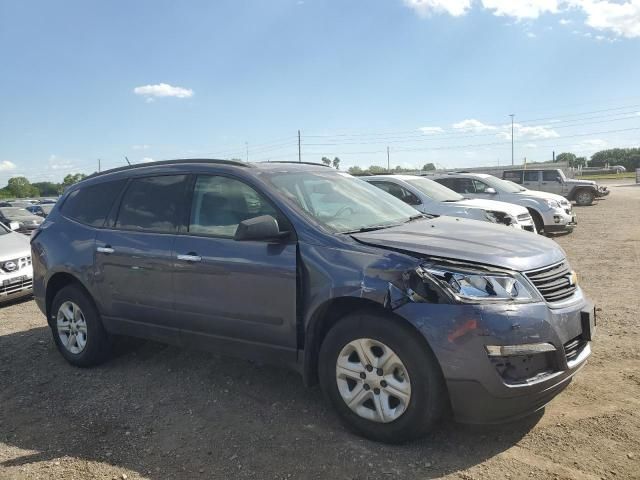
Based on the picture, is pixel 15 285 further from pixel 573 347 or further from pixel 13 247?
pixel 573 347

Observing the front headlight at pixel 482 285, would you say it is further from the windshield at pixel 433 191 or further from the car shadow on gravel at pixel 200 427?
the windshield at pixel 433 191

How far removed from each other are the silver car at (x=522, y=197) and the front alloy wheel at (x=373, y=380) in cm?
1075

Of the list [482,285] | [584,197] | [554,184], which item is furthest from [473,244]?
[584,197]

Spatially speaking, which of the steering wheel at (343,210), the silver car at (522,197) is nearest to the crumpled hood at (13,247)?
the steering wheel at (343,210)

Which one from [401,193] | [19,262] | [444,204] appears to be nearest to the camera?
[19,262]

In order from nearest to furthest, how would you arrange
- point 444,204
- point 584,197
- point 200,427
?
point 200,427 → point 444,204 → point 584,197

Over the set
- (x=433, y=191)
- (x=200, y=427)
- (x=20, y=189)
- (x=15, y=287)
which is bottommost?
(x=200, y=427)

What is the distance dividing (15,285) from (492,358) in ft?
24.5

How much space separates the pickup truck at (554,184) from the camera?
23.3m

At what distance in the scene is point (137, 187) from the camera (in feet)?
15.8

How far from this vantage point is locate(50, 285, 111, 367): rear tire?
4.96 meters

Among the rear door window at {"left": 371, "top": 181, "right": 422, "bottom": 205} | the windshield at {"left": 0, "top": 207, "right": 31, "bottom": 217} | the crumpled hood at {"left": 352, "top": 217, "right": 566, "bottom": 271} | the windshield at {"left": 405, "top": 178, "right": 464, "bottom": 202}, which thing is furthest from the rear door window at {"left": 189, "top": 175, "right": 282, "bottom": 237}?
the windshield at {"left": 0, "top": 207, "right": 31, "bottom": 217}

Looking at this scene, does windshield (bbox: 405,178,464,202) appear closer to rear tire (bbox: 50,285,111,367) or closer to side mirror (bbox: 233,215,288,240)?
rear tire (bbox: 50,285,111,367)

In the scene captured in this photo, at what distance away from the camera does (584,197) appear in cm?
2416
